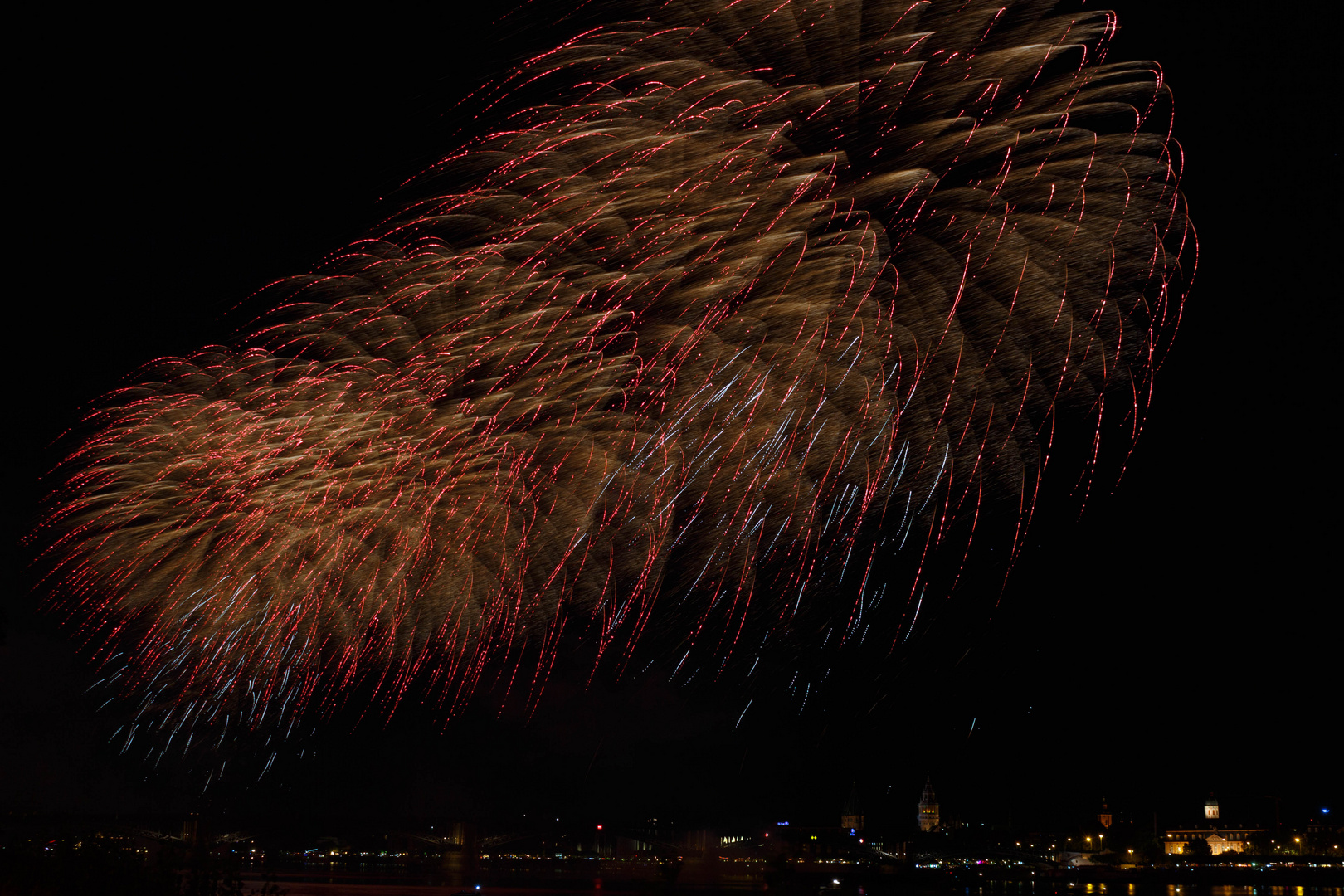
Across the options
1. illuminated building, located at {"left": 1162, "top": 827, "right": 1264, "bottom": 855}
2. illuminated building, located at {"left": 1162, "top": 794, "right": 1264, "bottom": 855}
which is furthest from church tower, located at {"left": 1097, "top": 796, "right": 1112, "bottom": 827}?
illuminated building, located at {"left": 1162, "top": 827, "right": 1264, "bottom": 855}

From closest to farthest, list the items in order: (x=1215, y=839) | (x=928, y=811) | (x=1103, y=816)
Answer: (x=1215, y=839) < (x=1103, y=816) < (x=928, y=811)

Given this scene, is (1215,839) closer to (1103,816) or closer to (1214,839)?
(1214,839)

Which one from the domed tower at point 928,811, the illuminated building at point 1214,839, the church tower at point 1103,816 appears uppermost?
the illuminated building at point 1214,839

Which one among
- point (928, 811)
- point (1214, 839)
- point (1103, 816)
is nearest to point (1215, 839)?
point (1214, 839)

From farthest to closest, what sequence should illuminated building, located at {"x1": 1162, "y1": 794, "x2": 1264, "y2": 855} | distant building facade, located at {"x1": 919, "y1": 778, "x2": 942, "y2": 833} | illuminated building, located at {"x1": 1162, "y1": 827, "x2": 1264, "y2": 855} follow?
distant building facade, located at {"x1": 919, "y1": 778, "x2": 942, "y2": 833}
illuminated building, located at {"x1": 1162, "y1": 827, "x2": 1264, "y2": 855}
illuminated building, located at {"x1": 1162, "y1": 794, "x2": 1264, "y2": 855}

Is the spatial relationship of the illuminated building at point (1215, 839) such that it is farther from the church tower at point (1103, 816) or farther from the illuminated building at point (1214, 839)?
the church tower at point (1103, 816)

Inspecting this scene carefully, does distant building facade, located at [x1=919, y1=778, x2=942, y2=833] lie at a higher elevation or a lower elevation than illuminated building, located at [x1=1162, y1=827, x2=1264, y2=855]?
lower

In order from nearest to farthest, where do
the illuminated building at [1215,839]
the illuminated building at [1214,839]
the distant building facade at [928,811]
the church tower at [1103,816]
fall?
the illuminated building at [1214,839], the illuminated building at [1215,839], the church tower at [1103,816], the distant building facade at [928,811]

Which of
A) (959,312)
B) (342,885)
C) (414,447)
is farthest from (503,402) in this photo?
(342,885)

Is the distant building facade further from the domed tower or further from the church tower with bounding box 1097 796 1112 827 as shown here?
the church tower with bounding box 1097 796 1112 827

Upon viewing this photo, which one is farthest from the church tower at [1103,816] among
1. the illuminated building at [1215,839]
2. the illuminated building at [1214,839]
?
the illuminated building at [1215,839]
